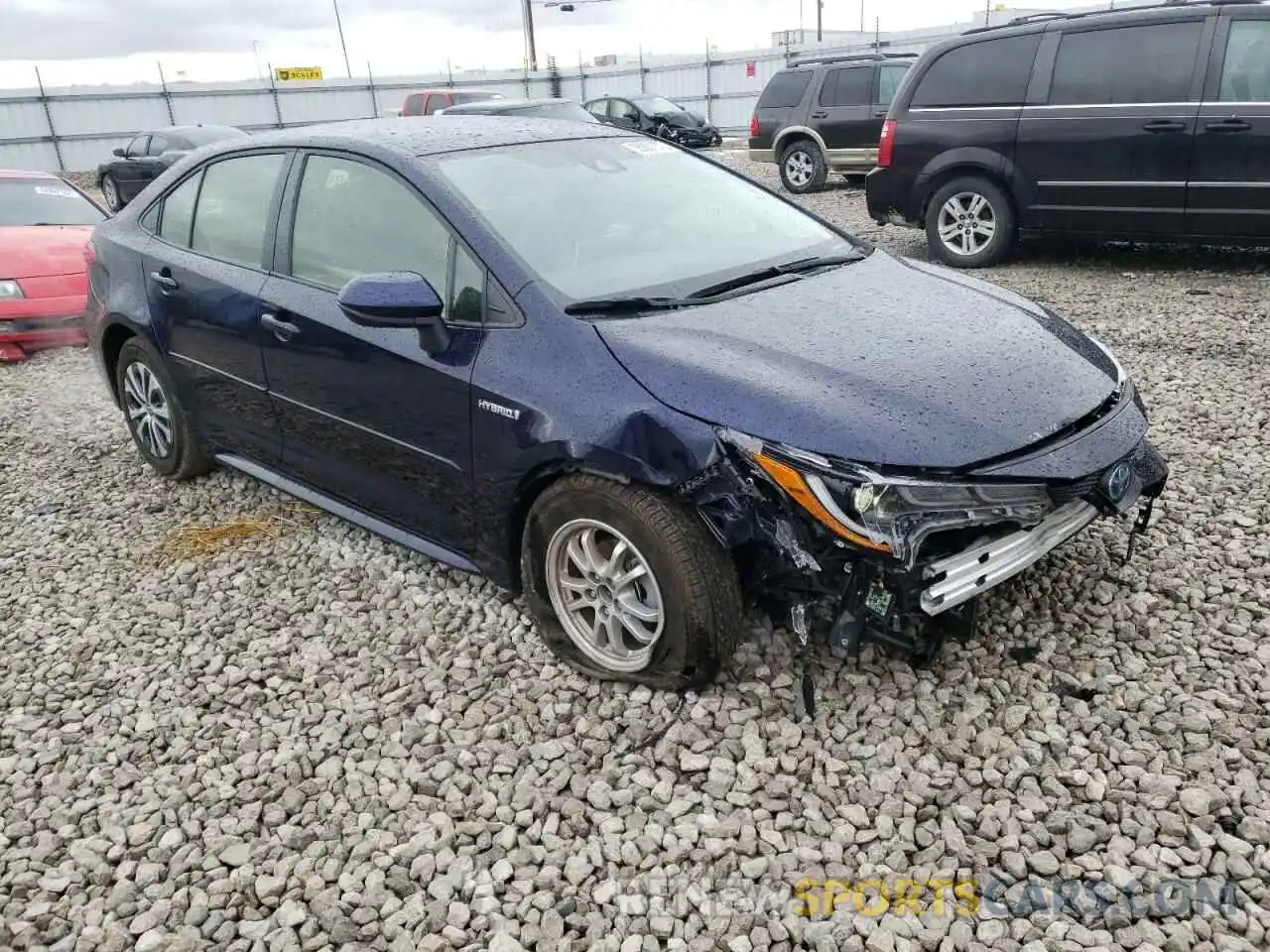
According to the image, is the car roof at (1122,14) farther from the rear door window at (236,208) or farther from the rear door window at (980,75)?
the rear door window at (236,208)

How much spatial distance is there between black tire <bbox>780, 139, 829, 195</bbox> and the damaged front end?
450 inches

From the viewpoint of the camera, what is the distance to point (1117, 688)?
284cm

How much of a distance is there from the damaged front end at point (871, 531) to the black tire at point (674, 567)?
70 millimetres

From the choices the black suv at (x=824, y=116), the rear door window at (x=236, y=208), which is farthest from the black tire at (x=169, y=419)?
the black suv at (x=824, y=116)

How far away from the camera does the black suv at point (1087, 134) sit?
22.0 ft

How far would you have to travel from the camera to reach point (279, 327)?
360 cm

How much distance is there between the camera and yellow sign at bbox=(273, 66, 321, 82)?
1152 inches

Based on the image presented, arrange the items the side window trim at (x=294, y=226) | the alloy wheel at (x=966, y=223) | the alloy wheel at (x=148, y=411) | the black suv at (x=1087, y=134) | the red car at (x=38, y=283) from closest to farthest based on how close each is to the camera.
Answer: the side window trim at (x=294, y=226) < the alloy wheel at (x=148, y=411) < the black suv at (x=1087, y=134) < the red car at (x=38, y=283) < the alloy wheel at (x=966, y=223)

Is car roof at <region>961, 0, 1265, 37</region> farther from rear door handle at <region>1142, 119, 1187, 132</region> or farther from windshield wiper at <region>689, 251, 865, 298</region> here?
windshield wiper at <region>689, 251, 865, 298</region>

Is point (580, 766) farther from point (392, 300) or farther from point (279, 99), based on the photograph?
point (279, 99)

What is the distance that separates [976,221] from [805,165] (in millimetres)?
6004

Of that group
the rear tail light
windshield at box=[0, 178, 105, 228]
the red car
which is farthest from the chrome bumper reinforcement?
windshield at box=[0, 178, 105, 228]

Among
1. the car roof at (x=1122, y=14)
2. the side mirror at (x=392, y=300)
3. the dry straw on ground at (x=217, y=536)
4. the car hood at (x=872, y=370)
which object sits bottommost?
the dry straw on ground at (x=217, y=536)

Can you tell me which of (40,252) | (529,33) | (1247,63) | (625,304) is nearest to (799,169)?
(1247,63)
